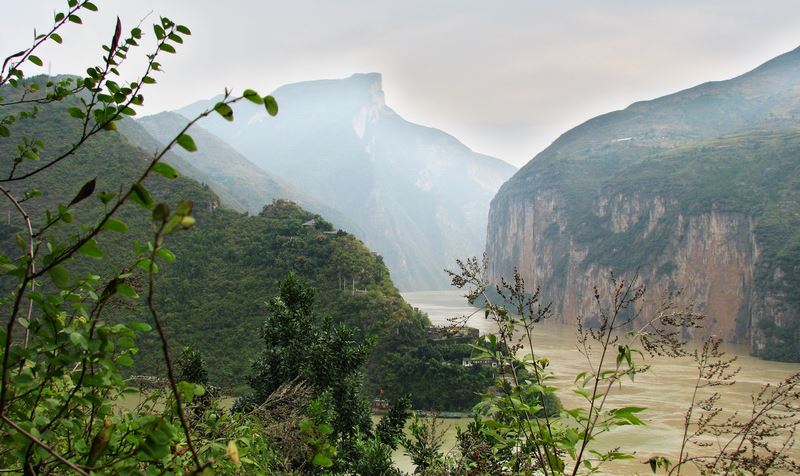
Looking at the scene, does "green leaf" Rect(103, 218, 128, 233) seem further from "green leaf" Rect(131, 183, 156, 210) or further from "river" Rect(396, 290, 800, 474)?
"river" Rect(396, 290, 800, 474)

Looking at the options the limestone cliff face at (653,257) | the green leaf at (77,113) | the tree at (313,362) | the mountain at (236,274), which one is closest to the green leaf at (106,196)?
the green leaf at (77,113)

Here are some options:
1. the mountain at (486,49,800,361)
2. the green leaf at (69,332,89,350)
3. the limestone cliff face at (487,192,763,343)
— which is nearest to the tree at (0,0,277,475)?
the green leaf at (69,332,89,350)

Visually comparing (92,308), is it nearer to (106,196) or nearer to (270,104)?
(106,196)

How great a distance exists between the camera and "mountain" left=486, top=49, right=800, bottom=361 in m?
47.8

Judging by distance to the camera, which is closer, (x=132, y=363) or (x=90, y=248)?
(x=90, y=248)

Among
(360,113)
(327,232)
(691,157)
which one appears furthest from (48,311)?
(360,113)

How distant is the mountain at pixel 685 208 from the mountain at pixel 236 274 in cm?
2233

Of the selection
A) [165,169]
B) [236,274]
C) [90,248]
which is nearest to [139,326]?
[90,248]

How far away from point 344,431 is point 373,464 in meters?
2.50

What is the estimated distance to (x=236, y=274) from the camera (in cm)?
3095

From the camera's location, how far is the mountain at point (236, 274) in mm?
23719

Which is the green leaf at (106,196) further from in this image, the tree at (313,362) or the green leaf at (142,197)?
the tree at (313,362)

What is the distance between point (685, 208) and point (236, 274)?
48.5 m

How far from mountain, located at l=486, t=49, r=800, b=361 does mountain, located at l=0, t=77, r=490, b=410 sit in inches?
879
